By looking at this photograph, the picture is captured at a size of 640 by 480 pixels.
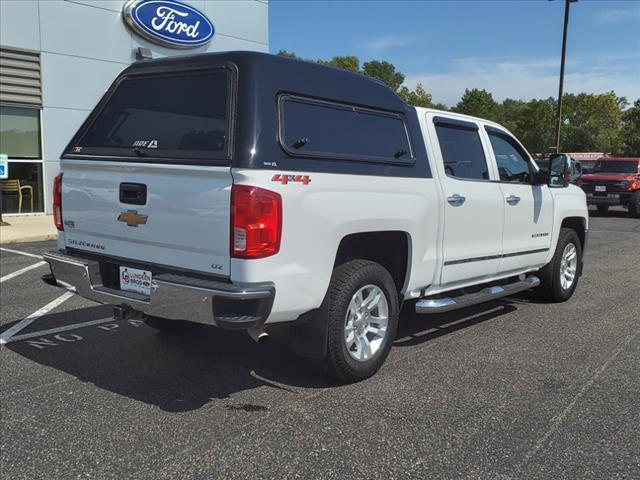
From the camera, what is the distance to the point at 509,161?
5.90 m

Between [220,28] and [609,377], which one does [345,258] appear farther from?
[220,28]

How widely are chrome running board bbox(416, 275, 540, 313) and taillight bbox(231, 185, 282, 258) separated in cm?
172

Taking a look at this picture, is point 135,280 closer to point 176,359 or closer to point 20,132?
point 176,359

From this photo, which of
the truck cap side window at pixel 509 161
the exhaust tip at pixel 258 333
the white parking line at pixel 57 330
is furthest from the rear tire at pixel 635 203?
the exhaust tip at pixel 258 333

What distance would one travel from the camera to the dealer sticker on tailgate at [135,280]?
12.6 ft

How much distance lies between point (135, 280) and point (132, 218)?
1.28 ft

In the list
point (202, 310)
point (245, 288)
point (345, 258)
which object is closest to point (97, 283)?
point (202, 310)

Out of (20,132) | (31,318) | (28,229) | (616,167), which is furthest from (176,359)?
(616,167)

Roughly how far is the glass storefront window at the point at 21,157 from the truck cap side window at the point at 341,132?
1291cm

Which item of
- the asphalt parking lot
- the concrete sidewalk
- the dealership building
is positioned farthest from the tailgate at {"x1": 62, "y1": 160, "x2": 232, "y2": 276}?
the dealership building

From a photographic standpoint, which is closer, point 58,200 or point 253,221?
point 253,221

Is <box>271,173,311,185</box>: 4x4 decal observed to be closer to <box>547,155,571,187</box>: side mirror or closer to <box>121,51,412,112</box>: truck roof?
<box>121,51,412,112</box>: truck roof

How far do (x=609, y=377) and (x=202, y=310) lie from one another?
291cm

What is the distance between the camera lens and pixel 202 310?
3521 mm
